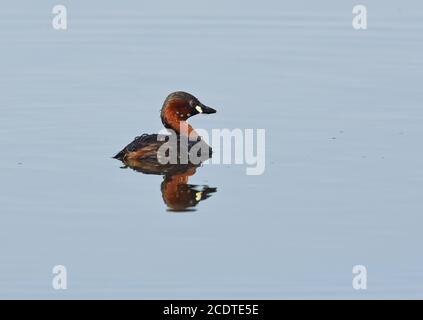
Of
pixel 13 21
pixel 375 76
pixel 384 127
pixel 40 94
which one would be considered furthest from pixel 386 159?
pixel 13 21

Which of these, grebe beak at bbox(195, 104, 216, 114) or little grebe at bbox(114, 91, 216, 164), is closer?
little grebe at bbox(114, 91, 216, 164)

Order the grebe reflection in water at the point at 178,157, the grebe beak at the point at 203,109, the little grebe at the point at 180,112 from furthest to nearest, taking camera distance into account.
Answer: the grebe beak at the point at 203,109, the little grebe at the point at 180,112, the grebe reflection in water at the point at 178,157

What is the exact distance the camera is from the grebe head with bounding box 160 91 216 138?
13.3m

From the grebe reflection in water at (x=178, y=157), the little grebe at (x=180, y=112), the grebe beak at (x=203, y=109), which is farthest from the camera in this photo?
the grebe beak at (x=203, y=109)

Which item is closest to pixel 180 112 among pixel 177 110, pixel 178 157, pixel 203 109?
pixel 177 110

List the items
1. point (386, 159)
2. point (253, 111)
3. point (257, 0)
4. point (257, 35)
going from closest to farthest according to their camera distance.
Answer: point (386, 159), point (253, 111), point (257, 35), point (257, 0)

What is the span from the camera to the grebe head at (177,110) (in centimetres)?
1333

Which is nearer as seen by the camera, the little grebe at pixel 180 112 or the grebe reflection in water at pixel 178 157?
the grebe reflection in water at pixel 178 157

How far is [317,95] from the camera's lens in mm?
15336

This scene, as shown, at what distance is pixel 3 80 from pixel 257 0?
6334 millimetres

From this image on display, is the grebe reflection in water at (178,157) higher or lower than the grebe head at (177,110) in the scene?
lower

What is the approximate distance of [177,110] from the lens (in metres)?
13.4
